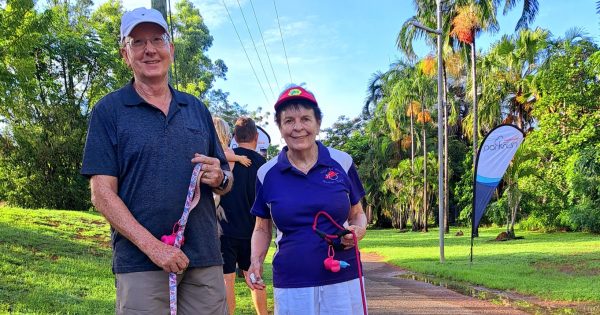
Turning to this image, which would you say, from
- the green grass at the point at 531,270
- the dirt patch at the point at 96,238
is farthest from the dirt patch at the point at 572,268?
the dirt patch at the point at 96,238

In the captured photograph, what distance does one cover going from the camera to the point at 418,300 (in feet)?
25.9

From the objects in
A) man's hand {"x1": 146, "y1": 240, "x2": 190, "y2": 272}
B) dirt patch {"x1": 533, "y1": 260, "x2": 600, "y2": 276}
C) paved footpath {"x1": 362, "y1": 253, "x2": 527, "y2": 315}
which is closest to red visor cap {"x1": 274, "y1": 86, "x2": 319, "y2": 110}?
man's hand {"x1": 146, "y1": 240, "x2": 190, "y2": 272}

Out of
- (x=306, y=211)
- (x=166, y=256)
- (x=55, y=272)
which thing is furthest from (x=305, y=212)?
(x=55, y=272)

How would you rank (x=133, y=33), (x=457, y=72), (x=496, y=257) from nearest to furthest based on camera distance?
(x=133, y=33)
(x=496, y=257)
(x=457, y=72)

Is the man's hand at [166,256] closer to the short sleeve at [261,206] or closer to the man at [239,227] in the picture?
the short sleeve at [261,206]

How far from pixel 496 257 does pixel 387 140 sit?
26974mm

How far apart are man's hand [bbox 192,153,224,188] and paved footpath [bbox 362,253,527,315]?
185 inches

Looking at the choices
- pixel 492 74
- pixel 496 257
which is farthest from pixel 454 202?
pixel 496 257

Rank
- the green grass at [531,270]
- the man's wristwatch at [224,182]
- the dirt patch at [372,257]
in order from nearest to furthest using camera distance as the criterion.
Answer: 1. the man's wristwatch at [224,182]
2. the green grass at [531,270]
3. the dirt patch at [372,257]

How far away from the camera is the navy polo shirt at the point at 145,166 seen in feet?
8.04

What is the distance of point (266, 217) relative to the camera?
10.5 feet

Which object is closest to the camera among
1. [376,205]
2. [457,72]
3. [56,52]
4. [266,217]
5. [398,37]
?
[266,217]

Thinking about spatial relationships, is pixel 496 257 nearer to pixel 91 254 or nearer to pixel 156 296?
pixel 91 254

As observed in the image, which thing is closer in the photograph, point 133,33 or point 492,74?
point 133,33
